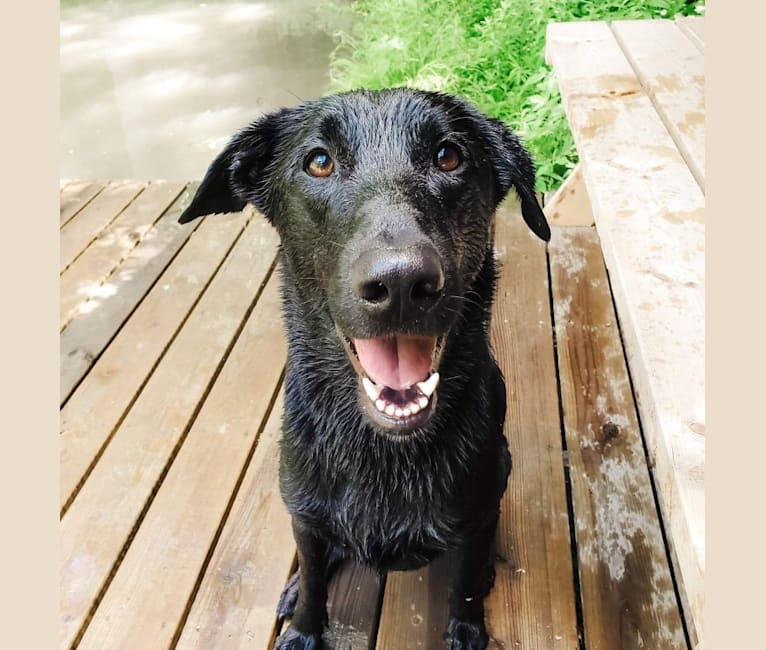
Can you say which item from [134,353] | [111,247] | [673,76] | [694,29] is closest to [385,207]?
[673,76]

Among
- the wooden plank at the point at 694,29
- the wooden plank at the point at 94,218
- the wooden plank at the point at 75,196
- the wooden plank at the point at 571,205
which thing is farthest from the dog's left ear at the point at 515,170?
the wooden plank at the point at 75,196

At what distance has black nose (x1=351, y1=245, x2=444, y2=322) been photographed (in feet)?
3.82

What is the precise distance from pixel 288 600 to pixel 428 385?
0.87m

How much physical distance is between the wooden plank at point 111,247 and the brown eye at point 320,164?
1894 mm

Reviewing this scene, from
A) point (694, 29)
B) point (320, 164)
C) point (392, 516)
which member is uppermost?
point (320, 164)

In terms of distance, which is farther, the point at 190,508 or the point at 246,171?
the point at 190,508

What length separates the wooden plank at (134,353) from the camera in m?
2.35

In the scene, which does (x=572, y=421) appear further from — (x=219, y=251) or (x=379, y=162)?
(x=219, y=251)

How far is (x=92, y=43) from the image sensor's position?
6.95 metres

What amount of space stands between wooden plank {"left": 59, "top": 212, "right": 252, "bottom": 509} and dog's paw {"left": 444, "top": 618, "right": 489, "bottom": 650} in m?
1.28

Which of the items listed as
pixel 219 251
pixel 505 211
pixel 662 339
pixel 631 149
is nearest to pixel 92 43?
pixel 219 251

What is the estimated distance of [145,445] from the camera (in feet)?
7.71

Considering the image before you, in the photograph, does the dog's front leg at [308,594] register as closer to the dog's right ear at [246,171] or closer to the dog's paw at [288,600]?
the dog's paw at [288,600]

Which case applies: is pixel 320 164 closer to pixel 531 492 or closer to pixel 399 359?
pixel 399 359
